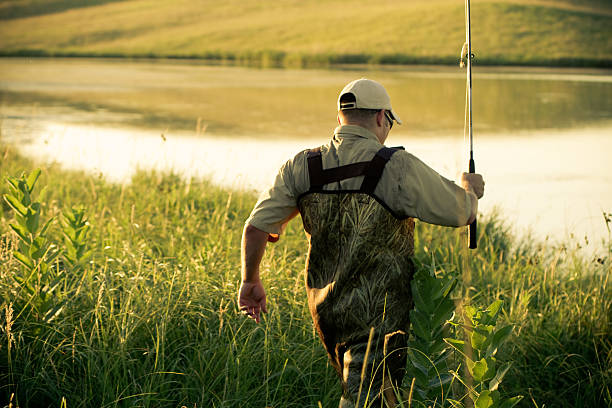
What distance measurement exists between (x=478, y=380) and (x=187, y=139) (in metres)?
11.2

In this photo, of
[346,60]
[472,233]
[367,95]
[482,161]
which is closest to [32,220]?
[367,95]

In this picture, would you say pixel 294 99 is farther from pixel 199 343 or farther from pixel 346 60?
pixel 346 60

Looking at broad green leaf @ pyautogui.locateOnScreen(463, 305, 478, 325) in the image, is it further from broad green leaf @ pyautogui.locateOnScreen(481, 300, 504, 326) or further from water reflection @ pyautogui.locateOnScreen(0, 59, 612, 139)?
water reflection @ pyautogui.locateOnScreen(0, 59, 612, 139)

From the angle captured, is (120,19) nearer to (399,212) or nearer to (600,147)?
(600,147)

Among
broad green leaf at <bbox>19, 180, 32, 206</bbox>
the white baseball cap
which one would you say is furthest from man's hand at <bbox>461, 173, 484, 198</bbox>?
broad green leaf at <bbox>19, 180, 32, 206</bbox>

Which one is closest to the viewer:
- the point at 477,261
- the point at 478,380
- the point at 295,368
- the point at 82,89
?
the point at 478,380

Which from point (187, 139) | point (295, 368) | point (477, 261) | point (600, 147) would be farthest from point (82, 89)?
point (295, 368)

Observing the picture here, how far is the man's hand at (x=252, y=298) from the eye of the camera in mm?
3443

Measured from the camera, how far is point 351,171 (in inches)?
122

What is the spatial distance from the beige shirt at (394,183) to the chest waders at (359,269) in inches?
1.2

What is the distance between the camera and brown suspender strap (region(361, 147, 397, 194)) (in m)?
3.05

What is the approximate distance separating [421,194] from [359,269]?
438 mm

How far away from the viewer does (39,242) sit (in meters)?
4.18

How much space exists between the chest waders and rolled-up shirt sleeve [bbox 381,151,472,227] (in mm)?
56
